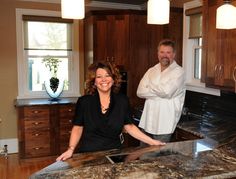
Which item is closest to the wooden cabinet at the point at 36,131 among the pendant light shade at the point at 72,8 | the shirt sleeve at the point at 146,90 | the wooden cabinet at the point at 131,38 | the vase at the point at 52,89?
the vase at the point at 52,89

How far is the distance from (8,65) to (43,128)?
1.18 metres

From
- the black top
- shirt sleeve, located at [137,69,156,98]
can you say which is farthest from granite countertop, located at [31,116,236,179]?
shirt sleeve, located at [137,69,156,98]

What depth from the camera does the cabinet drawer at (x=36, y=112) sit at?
4.15m

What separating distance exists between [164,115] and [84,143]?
1158 millimetres

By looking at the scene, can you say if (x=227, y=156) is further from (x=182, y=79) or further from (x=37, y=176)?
(x=182, y=79)

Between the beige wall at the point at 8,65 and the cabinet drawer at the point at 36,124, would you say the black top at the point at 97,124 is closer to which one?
the cabinet drawer at the point at 36,124

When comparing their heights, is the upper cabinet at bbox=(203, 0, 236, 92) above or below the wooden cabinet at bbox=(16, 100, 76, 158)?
above

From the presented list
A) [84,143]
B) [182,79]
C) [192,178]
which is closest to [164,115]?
[182,79]

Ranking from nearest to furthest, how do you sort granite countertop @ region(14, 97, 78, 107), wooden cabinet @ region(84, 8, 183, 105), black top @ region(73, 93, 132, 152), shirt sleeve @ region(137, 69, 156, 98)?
1. black top @ region(73, 93, 132, 152)
2. shirt sleeve @ region(137, 69, 156, 98)
3. wooden cabinet @ region(84, 8, 183, 105)
4. granite countertop @ region(14, 97, 78, 107)

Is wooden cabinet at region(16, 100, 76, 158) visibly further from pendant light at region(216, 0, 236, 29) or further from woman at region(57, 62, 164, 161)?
pendant light at region(216, 0, 236, 29)

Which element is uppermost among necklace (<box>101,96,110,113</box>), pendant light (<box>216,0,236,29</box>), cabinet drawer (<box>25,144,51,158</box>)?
pendant light (<box>216,0,236,29</box>)

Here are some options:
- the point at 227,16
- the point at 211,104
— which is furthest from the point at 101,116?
the point at 211,104

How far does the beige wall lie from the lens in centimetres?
448

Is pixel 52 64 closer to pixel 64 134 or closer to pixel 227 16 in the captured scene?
pixel 64 134
